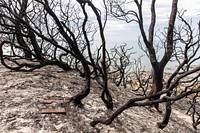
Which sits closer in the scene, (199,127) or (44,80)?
(44,80)

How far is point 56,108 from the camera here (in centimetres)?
502

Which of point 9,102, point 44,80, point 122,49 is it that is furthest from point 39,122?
point 122,49

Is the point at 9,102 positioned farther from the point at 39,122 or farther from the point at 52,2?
the point at 52,2

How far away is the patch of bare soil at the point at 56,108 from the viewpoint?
4453mm

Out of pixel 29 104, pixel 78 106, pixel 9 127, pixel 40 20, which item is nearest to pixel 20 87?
pixel 29 104

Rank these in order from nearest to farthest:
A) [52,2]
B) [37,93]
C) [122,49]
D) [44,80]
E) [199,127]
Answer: [37,93]
[44,80]
[199,127]
[52,2]
[122,49]

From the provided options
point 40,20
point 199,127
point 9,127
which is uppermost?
point 40,20

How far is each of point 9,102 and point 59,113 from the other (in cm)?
104

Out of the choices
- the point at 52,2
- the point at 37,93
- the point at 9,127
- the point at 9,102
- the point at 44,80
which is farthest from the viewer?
the point at 52,2

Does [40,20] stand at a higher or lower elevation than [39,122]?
higher

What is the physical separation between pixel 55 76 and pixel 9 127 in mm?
3201

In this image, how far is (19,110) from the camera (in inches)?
191

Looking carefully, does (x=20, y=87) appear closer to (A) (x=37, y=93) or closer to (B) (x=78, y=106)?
(A) (x=37, y=93)

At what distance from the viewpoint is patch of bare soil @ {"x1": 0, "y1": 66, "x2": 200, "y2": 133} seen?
14.6ft
